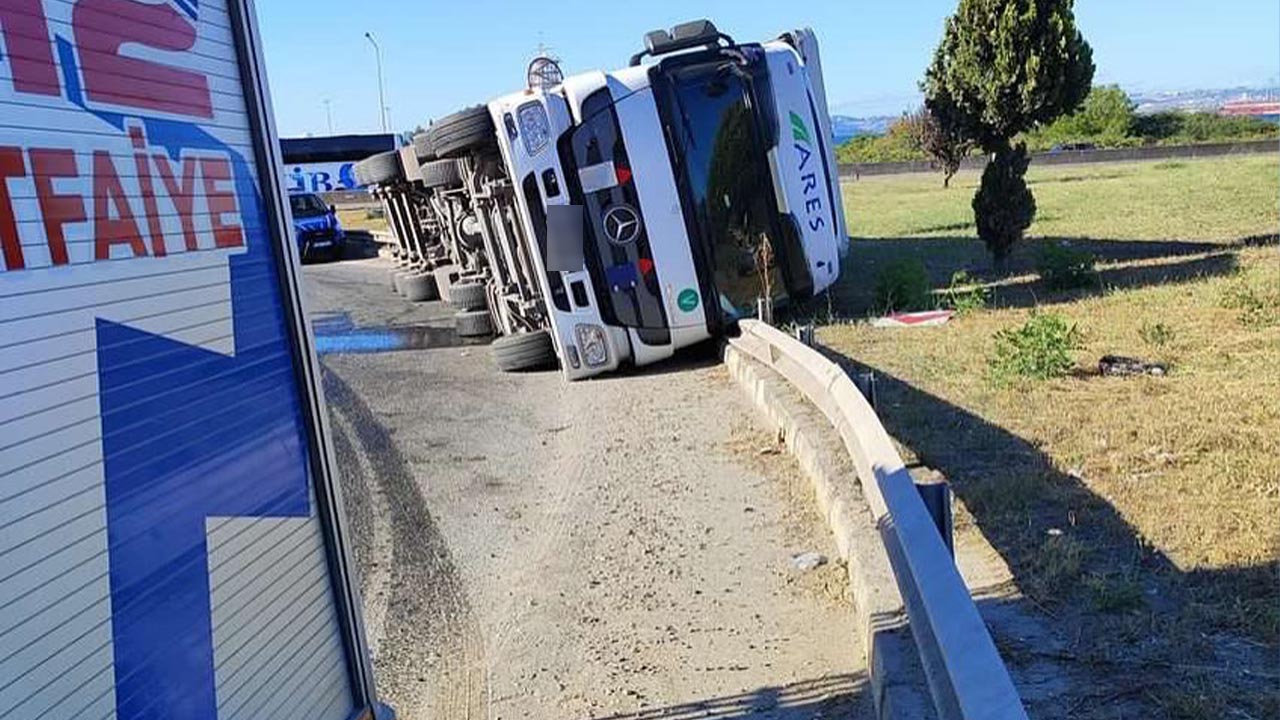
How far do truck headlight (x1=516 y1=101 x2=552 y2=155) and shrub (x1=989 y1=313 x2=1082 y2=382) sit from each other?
4.26 meters

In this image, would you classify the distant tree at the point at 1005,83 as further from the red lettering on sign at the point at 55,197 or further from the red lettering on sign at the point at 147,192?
the red lettering on sign at the point at 55,197

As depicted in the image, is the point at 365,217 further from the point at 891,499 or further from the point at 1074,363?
the point at 891,499

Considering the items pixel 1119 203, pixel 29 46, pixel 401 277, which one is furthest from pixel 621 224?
pixel 1119 203

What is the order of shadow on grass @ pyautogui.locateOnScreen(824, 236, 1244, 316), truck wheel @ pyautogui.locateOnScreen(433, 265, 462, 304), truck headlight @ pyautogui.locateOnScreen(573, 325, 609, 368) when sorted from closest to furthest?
1. truck headlight @ pyautogui.locateOnScreen(573, 325, 609, 368)
2. shadow on grass @ pyautogui.locateOnScreen(824, 236, 1244, 316)
3. truck wheel @ pyautogui.locateOnScreen(433, 265, 462, 304)

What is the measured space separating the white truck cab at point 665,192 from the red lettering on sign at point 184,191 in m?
7.10

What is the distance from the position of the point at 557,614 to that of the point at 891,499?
5.77ft

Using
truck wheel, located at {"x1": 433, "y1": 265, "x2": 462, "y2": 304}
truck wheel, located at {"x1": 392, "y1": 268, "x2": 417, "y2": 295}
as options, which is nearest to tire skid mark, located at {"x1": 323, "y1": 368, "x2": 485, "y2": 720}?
truck wheel, located at {"x1": 433, "y1": 265, "x2": 462, "y2": 304}

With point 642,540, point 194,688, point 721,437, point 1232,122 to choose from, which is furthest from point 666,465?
point 1232,122

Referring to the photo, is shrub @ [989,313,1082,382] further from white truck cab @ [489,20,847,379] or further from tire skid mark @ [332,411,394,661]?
tire skid mark @ [332,411,394,661]

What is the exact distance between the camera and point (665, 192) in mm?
9680

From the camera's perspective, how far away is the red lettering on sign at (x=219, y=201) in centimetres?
268

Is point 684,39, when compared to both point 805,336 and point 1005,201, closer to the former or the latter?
point 805,336

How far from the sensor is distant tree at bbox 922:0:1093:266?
13.9 meters

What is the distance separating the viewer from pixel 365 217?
145ft
